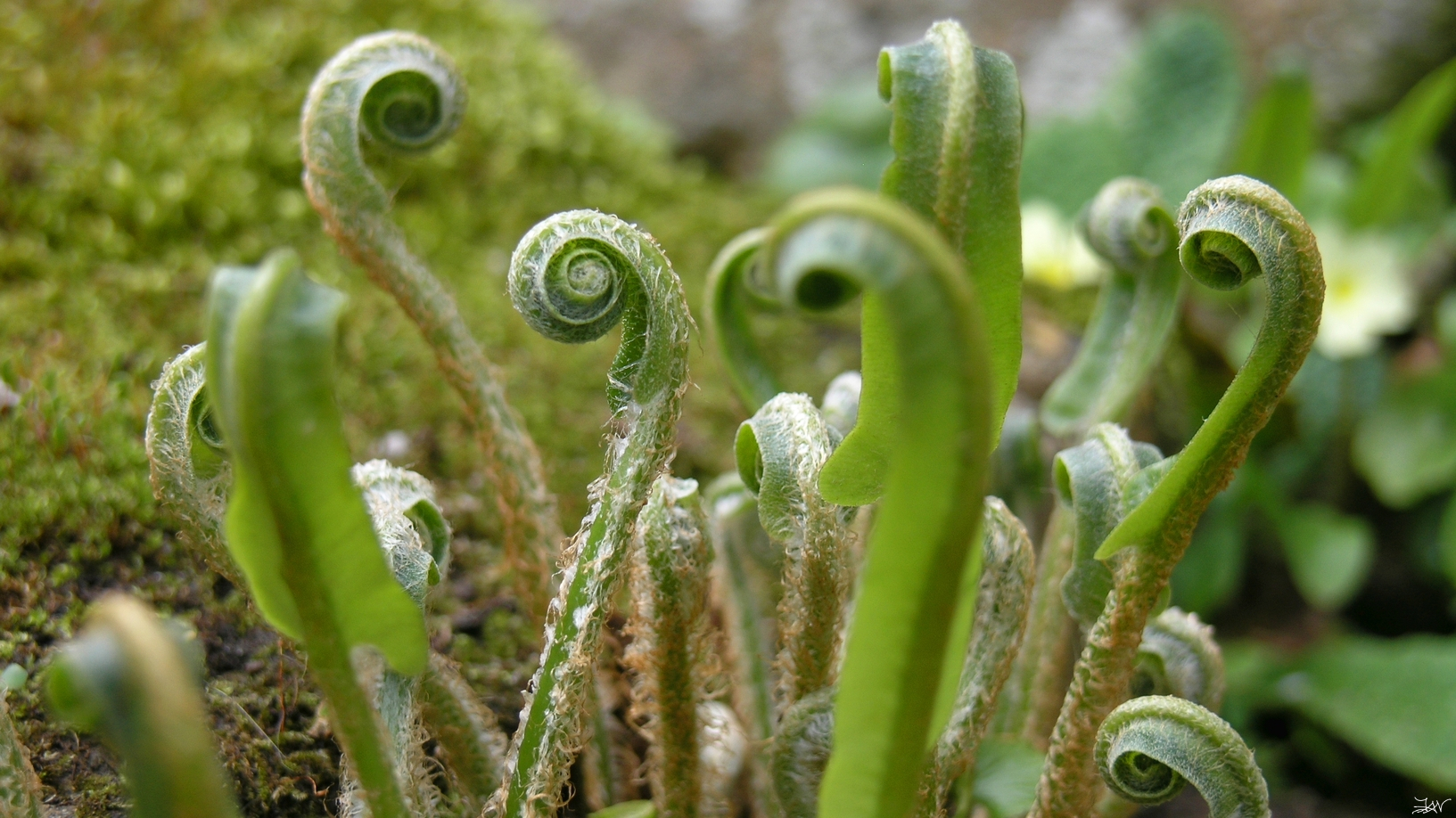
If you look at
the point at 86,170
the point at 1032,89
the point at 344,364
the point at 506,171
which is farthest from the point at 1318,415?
the point at 86,170

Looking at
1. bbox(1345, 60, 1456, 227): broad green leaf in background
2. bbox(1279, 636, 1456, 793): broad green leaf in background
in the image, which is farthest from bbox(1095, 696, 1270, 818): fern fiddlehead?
bbox(1345, 60, 1456, 227): broad green leaf in background

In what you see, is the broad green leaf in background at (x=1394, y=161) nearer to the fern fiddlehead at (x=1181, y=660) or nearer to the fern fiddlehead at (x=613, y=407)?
the fern fiddlehead at (x=1181, y=660)

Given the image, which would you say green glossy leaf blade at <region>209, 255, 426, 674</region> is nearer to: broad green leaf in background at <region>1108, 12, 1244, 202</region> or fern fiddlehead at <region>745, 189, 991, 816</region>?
fern fiddlehead at <region>745, 189, 991, 816</region>

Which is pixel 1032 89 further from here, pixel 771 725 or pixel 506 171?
pixel 771 725

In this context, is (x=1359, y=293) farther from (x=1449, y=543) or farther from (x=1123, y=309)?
(x=1123, y=309)

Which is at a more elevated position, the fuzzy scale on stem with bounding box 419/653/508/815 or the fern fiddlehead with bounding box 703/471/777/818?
the fern fiddlehead with bounding box 703/471/777/818

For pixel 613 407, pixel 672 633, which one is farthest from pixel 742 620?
pixel 613 407

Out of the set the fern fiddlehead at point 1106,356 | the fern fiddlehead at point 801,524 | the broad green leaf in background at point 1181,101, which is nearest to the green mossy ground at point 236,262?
the fern fiddlehead at point 801,524
